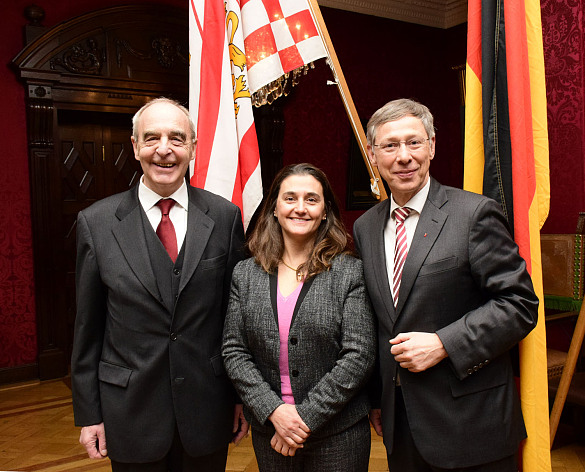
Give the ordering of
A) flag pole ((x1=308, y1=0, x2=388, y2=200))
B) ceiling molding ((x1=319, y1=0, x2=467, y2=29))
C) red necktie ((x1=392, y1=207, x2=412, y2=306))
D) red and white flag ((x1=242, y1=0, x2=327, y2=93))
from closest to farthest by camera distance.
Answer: red necktie ((x1=392, y1=207, x2=412, y2=306))
flag pole ((x1=308, y1=0, x2=388, y2=200))
red and white flag ((x1=242, y1=0, x2=327, y2=93))
ceiling molding ((x1=319, y1=0, x2=467, y2=29))

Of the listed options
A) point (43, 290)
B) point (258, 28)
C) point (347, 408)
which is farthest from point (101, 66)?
point (347, 408)

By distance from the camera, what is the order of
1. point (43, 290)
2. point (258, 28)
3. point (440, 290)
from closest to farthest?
point (440, 290) < point (258, 28) < point (43, 290)

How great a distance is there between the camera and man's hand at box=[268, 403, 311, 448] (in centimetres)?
145

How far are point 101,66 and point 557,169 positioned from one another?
147 inches

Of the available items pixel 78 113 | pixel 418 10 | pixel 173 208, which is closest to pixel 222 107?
pixel 173 208

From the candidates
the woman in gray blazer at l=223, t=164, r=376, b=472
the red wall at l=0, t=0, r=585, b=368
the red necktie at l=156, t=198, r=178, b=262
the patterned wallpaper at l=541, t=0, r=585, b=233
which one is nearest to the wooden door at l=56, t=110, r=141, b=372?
the red wall at l=0, t=0, r=585, b=368

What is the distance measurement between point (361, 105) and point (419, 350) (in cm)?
480

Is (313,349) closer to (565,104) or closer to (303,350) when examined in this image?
(303,350)

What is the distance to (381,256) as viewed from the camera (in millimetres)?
1516

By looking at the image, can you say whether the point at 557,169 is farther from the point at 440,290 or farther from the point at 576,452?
the point at 440,290

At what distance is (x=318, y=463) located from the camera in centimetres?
151

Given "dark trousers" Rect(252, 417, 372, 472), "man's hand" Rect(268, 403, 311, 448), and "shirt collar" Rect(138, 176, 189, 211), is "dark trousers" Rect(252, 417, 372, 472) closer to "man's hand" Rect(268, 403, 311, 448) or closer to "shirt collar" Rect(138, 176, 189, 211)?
"man's hand" Rect(268, 403, 311, 448)

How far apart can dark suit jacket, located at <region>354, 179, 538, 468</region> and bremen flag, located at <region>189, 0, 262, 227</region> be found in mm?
1025

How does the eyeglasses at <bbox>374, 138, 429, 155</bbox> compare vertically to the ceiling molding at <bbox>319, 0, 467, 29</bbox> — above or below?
below
